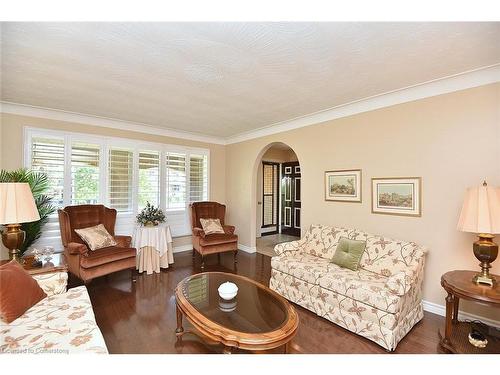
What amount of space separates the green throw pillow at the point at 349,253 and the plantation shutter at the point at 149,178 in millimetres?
3436

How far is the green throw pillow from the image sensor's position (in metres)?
2.58

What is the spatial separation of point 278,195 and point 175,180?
331 centimetres

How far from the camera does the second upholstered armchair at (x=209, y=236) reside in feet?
12.9

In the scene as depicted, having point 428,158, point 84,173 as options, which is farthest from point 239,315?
point 84,173

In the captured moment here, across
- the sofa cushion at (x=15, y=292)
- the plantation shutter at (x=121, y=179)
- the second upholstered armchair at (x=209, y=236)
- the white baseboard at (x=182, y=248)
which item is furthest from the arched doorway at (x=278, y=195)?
the sofa cushion at (x=15, y=292)

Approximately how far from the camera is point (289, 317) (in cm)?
170

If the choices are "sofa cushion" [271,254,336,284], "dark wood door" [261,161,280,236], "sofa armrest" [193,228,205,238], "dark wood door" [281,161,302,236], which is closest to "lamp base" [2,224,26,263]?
"sofa armrest" [193,228,205,238]

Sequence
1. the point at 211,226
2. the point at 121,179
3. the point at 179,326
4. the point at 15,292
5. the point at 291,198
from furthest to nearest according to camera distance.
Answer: the point at 291,198 → the point at 211,226 → the point at 121,179 → the point at 179,326 → the point at 15,292

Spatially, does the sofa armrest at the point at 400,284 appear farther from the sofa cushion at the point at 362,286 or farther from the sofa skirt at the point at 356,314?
the sofa skirt at the point at 356,314

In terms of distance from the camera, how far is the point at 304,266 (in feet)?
8.72

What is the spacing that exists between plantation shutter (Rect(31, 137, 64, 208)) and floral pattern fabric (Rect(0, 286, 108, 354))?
91.2 inches

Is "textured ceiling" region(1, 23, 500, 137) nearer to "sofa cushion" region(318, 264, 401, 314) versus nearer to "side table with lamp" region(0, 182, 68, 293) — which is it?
"side table with lamp" region(0, 182, 68, 293)

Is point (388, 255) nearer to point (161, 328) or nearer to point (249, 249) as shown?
point (161, 328)
